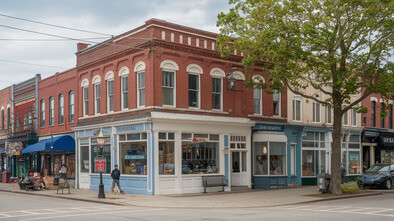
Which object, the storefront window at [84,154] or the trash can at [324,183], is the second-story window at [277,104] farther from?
the storefront window at [84,154]

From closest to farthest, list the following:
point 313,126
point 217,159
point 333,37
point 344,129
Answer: point 333,37 → point 217,159 → point 313,126 → point 344,129

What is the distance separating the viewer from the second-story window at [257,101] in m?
28.5

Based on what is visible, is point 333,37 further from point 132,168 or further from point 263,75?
point 132,168

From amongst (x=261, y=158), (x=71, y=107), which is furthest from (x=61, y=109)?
(x=261, y=158)

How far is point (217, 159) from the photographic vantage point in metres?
25.8

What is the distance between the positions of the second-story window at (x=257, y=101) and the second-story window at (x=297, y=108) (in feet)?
12.2

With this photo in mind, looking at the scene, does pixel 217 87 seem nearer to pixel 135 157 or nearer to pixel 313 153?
pixel 135 157

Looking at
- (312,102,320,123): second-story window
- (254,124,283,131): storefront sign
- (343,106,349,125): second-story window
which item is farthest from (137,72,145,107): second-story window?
(343,106,349,125): second-story window

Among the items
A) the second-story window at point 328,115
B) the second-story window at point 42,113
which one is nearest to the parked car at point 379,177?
the second-story window at point 328,115

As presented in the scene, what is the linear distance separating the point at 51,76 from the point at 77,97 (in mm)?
5778

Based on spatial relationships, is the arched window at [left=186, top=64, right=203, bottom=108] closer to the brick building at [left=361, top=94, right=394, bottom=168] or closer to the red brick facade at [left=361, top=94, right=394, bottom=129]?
the brick building at [left=361, top=94, right=394, bottom=168]

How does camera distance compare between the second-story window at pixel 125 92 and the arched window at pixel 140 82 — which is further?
the second-story window at pixel 125 92

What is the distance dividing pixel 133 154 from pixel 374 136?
73.0 ft

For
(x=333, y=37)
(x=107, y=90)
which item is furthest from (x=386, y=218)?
(x=107, y=90)
